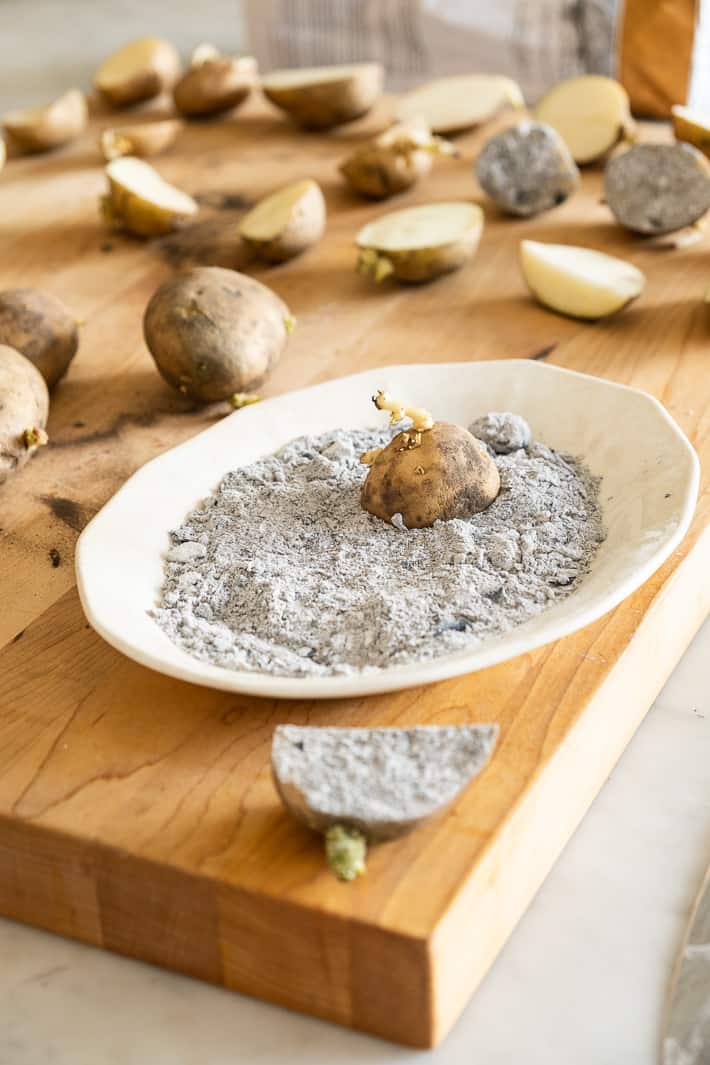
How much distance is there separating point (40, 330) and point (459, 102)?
2.87ft

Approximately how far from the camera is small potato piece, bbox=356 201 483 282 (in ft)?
4.96

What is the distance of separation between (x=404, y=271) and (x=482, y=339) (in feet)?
0.52

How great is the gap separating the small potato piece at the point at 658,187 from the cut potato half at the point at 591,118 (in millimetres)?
198

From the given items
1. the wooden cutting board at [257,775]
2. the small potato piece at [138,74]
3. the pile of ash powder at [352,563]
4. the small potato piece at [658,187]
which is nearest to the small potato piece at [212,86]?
the small potato piece at [138,74]

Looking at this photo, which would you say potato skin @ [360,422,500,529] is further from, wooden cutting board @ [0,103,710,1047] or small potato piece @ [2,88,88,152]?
small potato piece @ [2,88,88,152]

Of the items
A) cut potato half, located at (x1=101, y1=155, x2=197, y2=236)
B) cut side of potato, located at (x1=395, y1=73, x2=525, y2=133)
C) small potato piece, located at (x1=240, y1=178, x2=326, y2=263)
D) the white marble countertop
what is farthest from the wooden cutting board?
cut side of potato, located at (x1=395, y1=73, x2=525, y2=133)

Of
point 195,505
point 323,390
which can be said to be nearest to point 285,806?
point 195,505

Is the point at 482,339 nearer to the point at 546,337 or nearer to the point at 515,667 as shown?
the point at 546,337

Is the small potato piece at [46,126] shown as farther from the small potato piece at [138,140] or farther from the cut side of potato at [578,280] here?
the cut side of potato at [578,280]

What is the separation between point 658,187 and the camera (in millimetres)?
1575

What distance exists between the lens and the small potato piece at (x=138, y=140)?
1854 millimetres

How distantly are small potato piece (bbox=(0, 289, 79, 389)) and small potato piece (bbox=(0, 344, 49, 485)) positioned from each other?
6cm

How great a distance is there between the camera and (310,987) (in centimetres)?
79

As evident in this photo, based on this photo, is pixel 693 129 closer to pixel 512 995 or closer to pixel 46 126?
pixel 46 126
